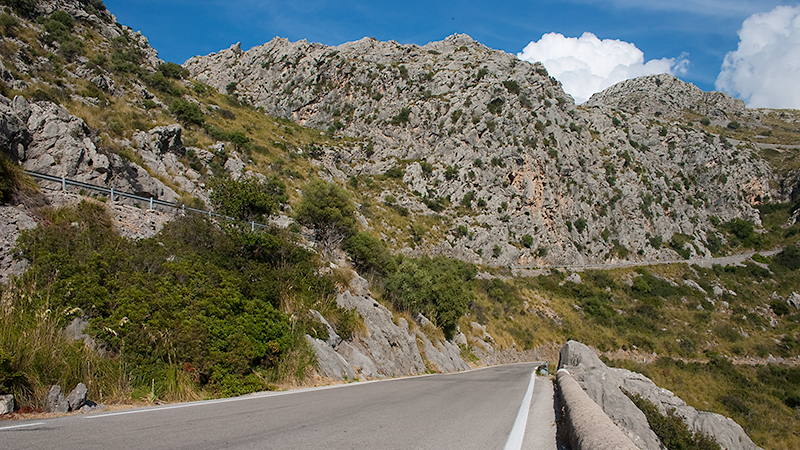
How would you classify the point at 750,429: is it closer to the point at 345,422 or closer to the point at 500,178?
the point at 345,422

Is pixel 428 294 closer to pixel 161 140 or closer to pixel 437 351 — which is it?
pixel 437 351

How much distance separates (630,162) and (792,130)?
93.5 metres

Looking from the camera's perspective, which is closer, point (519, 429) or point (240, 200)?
point (519, 429)

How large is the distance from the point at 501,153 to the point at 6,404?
225 feet

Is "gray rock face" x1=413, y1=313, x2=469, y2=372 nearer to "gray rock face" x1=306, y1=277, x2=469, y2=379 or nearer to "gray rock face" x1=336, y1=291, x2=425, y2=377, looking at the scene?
"gray rock face" x1=306, y1=277, x2=469, y2=379

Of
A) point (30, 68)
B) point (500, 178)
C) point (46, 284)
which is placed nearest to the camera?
point (46, 284)

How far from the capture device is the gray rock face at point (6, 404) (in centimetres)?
523

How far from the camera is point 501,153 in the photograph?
68.1 metres

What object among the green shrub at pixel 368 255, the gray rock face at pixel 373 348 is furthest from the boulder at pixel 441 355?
the green shrub at pixel 368 255

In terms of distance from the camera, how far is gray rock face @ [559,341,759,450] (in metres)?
7.81

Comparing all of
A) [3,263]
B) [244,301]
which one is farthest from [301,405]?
[3,263]

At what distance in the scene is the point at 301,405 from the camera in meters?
7.30

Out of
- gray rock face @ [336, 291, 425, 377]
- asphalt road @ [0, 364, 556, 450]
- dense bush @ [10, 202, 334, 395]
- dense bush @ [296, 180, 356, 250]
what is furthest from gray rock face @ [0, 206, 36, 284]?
dense bush @ [296, 180, 356, 250]

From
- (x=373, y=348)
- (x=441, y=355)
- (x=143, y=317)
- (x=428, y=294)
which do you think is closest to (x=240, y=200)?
(x=373, y=348)
